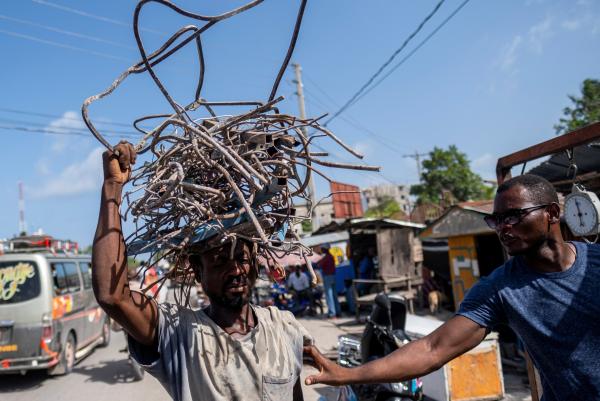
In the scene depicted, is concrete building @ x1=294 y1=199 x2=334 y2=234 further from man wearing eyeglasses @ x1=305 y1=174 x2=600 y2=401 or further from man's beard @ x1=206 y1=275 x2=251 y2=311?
man wearing eyeglasses @ x1=305 y1=174 x2=600 y2=401

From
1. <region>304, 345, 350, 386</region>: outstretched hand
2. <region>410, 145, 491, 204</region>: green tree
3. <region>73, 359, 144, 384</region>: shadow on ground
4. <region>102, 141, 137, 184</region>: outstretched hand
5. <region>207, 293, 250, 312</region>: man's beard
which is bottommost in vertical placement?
<region>73, 359, 144, 384</region>: shadow on ground

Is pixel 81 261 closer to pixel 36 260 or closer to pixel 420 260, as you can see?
pixel 36 260

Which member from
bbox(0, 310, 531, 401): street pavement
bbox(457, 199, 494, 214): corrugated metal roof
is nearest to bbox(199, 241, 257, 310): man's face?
bbox(0, 310, 531, 401): street pavement

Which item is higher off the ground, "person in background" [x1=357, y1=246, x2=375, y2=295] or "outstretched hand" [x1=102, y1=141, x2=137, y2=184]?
"outstretched hand" [x1=102, y1=141, x2=137, y2=184]

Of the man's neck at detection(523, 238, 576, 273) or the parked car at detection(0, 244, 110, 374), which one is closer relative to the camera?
the man's neck at detection(523, 238, 576, 273)

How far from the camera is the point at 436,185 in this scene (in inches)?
1230

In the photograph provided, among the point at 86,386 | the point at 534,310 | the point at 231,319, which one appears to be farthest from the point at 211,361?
the point at 86,386

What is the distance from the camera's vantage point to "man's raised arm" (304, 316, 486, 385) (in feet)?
7.20

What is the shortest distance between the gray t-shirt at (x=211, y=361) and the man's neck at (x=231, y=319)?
2.9 inches

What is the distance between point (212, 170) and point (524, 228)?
150 centimetres

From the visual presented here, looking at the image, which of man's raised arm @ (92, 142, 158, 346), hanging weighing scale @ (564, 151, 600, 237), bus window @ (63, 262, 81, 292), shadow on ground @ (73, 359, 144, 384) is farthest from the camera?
bus window @ (63, 262, 81, 292)

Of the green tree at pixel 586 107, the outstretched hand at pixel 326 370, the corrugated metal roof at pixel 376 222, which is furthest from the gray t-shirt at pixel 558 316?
the green tree at pixel 586 107

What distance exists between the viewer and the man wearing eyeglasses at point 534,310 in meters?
1.97

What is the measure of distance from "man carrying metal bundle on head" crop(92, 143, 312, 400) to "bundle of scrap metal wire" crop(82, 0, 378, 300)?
115 mm
